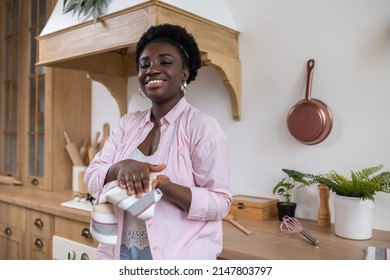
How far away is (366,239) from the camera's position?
1.06 meters

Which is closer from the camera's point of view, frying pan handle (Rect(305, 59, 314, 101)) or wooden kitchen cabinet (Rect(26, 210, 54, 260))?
frying pan handle (Rect(305, 59, 314, 101))

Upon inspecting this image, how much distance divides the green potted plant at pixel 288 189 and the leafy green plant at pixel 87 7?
0.85 m

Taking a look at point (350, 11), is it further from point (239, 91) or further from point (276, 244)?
point (276, 244)

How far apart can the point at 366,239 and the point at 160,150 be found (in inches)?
26.4

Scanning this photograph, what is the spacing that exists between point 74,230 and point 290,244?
2.82ft

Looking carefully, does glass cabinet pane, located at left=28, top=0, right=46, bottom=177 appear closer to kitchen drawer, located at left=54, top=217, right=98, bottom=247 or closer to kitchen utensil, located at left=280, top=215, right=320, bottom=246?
kitchen drawer, located at left=54, top=217, right=98, bottom=247

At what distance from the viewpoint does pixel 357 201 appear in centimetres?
104

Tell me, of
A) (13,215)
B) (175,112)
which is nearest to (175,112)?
(175,112)

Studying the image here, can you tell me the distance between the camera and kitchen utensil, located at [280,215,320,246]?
3.33 ft

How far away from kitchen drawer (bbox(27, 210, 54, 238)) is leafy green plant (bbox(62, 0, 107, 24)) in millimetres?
845

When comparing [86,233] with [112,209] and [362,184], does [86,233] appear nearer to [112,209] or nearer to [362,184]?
[112,209]

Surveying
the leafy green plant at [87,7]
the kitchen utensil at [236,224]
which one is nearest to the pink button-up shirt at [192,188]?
the kitchen utensil at [236,224]

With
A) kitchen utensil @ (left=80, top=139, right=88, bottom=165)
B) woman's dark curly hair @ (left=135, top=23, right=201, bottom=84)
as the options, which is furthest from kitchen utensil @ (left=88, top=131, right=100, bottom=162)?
woman's dark curly hair @ (left=135, top=23, right=201, bottom=84)
